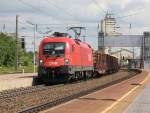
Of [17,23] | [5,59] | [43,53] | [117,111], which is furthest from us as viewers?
[5,59]

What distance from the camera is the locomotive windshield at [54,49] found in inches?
1417

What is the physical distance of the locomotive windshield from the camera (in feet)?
118

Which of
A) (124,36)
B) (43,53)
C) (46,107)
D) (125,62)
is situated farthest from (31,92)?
(125,62)

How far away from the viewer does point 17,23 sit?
7569cm

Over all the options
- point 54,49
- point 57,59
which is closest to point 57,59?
point 57,59

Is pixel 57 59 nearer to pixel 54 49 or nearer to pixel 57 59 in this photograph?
pixel 57 59

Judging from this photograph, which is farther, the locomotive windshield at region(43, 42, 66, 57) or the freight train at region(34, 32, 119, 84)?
the locomotive windshield at region(43, 42, 66, 57)

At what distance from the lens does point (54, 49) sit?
36.1m

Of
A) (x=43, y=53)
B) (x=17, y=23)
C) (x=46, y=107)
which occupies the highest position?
(x=17, y=23)

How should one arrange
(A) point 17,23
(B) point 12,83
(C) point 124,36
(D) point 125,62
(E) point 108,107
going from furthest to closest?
(D) point 125,62 → (C) point 124,36 → (A) point 17,23 → (B) point 12,83 → (E) point 108,107

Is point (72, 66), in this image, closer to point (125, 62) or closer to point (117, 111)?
point (117, 111)

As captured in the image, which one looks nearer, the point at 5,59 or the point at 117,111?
the point at 117,111

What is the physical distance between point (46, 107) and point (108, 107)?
8.23 feet

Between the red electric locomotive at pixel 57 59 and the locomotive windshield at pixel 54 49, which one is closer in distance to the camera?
the red electric locomotive at pixel 57 59
